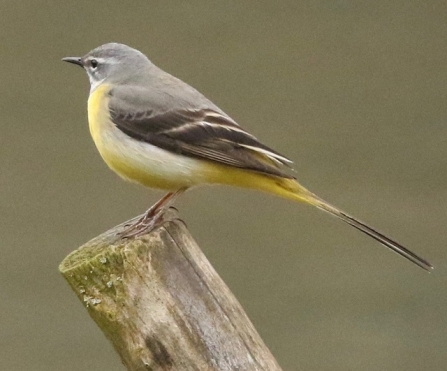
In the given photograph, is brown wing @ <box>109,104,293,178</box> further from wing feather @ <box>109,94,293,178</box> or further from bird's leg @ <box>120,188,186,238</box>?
bird's leg @ <box>120,188,186,238</box>

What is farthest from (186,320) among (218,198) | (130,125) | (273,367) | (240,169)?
(218,198)

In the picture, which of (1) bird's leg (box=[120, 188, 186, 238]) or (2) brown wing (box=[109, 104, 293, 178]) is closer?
(1) bird's leg (box=[120, 188, 186, 238])

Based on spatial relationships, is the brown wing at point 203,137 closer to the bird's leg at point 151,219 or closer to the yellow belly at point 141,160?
the yellow belly at point 141,160

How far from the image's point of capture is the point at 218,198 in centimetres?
696

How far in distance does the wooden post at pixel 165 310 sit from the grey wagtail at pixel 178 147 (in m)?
0.59

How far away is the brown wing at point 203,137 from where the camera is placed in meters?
3.29

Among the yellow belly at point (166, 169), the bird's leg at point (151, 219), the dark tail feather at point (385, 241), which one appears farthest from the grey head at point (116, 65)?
the dark tail feather at point (385, 241)

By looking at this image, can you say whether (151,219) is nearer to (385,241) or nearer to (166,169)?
(166,169)

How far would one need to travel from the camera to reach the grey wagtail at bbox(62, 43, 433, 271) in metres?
3.31

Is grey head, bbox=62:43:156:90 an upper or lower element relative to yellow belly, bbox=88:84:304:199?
upper

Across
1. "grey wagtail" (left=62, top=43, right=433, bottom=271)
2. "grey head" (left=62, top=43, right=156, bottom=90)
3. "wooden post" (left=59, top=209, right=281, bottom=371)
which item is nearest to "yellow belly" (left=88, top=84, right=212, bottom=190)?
"grey wagtail" (left=62, top=43, right=433, bottom=271)

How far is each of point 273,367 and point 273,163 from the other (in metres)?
1.05

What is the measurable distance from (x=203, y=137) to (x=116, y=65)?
796mm

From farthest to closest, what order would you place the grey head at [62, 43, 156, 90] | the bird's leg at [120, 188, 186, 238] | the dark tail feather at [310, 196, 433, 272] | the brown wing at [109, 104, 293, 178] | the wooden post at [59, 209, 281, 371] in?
the grey head at [62, 43, 156, 90] → the brown wing at [109, 104, 293, 178] → the dark tail feather at [310, 196, 433, 272] → the bird's leg at [120, 188, 186, 238] → the wooden post at [59, 209, 281, 371]
